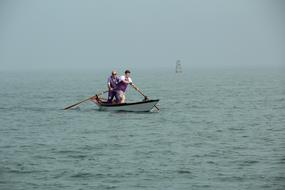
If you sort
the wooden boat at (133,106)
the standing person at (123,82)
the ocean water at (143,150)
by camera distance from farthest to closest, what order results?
the wooden boat at (133,106)
the standing person at (123,82)
the ocean water at (143,150)

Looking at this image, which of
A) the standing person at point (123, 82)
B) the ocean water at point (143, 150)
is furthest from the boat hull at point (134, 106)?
the standing person at point (123, 82)

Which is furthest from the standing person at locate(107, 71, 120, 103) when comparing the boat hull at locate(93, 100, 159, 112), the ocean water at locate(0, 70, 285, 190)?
the ocean water at locate(0, 70, 285, 190)

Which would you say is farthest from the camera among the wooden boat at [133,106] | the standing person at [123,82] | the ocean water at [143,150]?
the wooden boat at [133,106]

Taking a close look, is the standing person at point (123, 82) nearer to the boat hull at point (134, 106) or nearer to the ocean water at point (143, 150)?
the boat hull at point (134, 106)

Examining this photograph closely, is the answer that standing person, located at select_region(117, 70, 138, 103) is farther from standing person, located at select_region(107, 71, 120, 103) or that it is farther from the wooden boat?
the wooden boat

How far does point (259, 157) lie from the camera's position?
875 inches

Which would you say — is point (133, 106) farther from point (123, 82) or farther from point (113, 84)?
point (113, 84)

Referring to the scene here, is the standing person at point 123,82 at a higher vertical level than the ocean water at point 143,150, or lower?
higher

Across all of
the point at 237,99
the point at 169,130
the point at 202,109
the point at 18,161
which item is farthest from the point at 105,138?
the point at 237,99

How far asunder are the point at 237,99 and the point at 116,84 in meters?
17.9

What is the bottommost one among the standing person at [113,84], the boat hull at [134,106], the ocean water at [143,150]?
the ocean water at [143,150]

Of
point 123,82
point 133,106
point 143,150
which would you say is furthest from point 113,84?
point 143,150

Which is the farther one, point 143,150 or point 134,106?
point 134,106

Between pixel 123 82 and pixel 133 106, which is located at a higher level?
pixel 123 82
